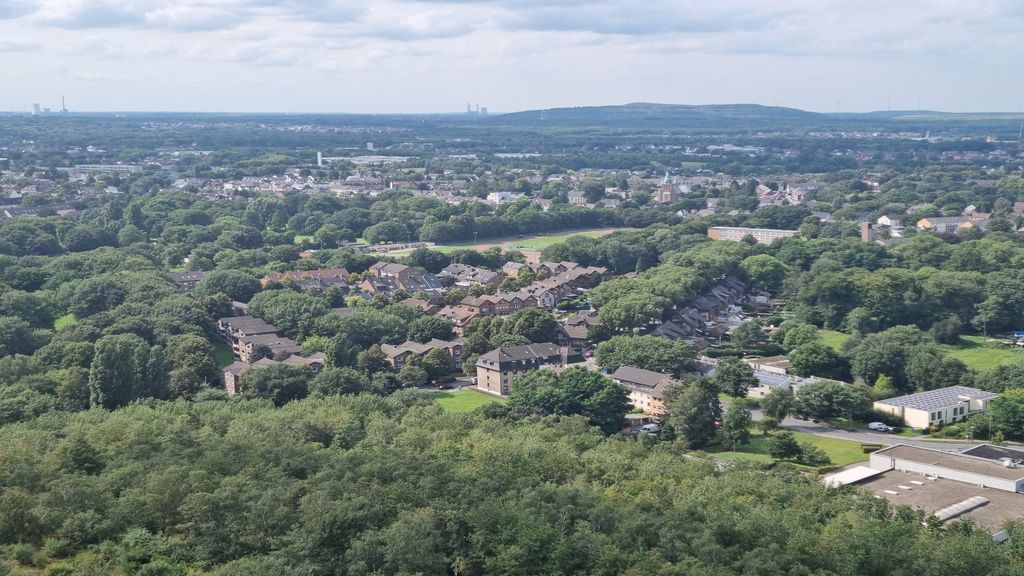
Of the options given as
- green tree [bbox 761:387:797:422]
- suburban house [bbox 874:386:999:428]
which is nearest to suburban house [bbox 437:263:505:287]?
green tree [bbox 761:387:797:422]

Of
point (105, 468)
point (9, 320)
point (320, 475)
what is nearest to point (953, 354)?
point (320, 475)

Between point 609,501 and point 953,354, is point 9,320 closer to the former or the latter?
point 609,501

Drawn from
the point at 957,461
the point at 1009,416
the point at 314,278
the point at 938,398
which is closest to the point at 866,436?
the point at 938,398

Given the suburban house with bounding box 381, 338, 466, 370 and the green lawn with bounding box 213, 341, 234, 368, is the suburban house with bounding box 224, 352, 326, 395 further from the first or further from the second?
the suburban house with bounding box 381, 338, 466, 370

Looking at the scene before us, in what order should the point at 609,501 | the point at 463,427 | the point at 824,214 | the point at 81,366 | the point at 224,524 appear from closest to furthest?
the point at 224,524 → the point at 609,501 → the point at 463,427 → the point at 81,366 → the point at 824,214

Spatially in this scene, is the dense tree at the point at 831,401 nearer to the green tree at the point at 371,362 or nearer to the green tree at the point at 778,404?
the green tree at the point at 778,404
